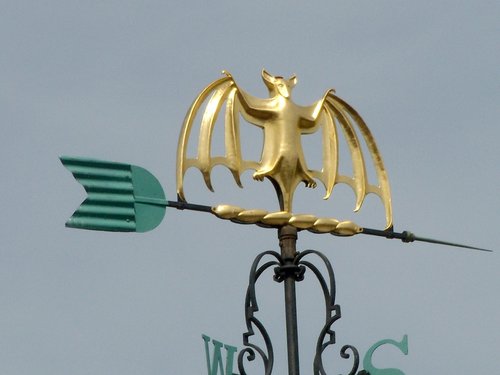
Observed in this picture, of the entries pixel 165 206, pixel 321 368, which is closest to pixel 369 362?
pixel 321 368

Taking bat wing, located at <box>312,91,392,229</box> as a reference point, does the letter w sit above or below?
below

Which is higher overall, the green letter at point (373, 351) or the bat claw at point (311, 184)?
the bat claw at point (311, 184)

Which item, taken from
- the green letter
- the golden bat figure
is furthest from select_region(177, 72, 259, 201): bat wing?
the green letter

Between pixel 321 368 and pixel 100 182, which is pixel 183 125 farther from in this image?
pixel 321 368

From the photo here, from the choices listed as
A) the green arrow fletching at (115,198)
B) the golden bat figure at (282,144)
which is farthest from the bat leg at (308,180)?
the green arrow fletching at (115,198)

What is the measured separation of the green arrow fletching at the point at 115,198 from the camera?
54.9ft

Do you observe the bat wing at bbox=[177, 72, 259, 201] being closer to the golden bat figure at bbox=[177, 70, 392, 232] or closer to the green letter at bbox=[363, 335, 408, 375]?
the golden bat figure at bbox=[177, 70, 392, 232]

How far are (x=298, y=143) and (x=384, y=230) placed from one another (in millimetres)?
801

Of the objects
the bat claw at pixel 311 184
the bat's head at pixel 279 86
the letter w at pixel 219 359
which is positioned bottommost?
the letter w at pixel 219 359

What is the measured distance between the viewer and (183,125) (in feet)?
55.6

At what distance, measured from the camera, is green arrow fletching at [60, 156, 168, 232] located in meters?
16.7

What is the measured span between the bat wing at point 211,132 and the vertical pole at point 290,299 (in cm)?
44

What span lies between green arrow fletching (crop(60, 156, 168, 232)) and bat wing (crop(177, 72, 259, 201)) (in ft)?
0.85

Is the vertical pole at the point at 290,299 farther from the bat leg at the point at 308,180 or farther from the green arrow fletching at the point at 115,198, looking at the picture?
the green arrow fletching at the point at 115,198
